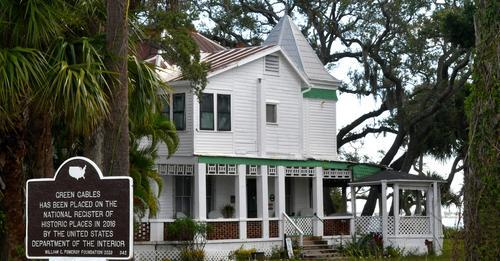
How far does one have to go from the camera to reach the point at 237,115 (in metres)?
35.5

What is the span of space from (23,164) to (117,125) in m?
5.00

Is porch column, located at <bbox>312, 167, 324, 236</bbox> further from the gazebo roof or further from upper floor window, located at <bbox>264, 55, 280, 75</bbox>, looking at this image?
upper floor window, located at <bbox>264, 55, 280, 75</bbox>

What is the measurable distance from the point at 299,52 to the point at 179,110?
7.61 meters

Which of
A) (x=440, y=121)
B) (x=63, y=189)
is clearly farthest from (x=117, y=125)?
(x=440, y=121)

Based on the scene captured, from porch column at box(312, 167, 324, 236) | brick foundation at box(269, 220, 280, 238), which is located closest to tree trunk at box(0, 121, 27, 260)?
brick foundation at box(269, 220, 280, 238)

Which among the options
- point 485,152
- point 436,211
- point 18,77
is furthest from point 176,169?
point 485,152

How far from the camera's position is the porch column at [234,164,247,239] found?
3434 cm

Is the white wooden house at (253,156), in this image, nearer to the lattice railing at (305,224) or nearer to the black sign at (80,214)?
the lattice railing at (305,224)

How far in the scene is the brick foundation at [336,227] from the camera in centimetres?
3725

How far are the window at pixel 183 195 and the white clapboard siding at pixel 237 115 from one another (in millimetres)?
2099

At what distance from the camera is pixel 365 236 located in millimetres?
36781

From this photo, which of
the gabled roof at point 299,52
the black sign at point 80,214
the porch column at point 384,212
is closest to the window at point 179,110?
the gabled roof at point 299,52

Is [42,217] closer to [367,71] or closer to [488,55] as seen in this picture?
[488,55]

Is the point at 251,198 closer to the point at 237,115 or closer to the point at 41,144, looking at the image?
the point at 237,115
